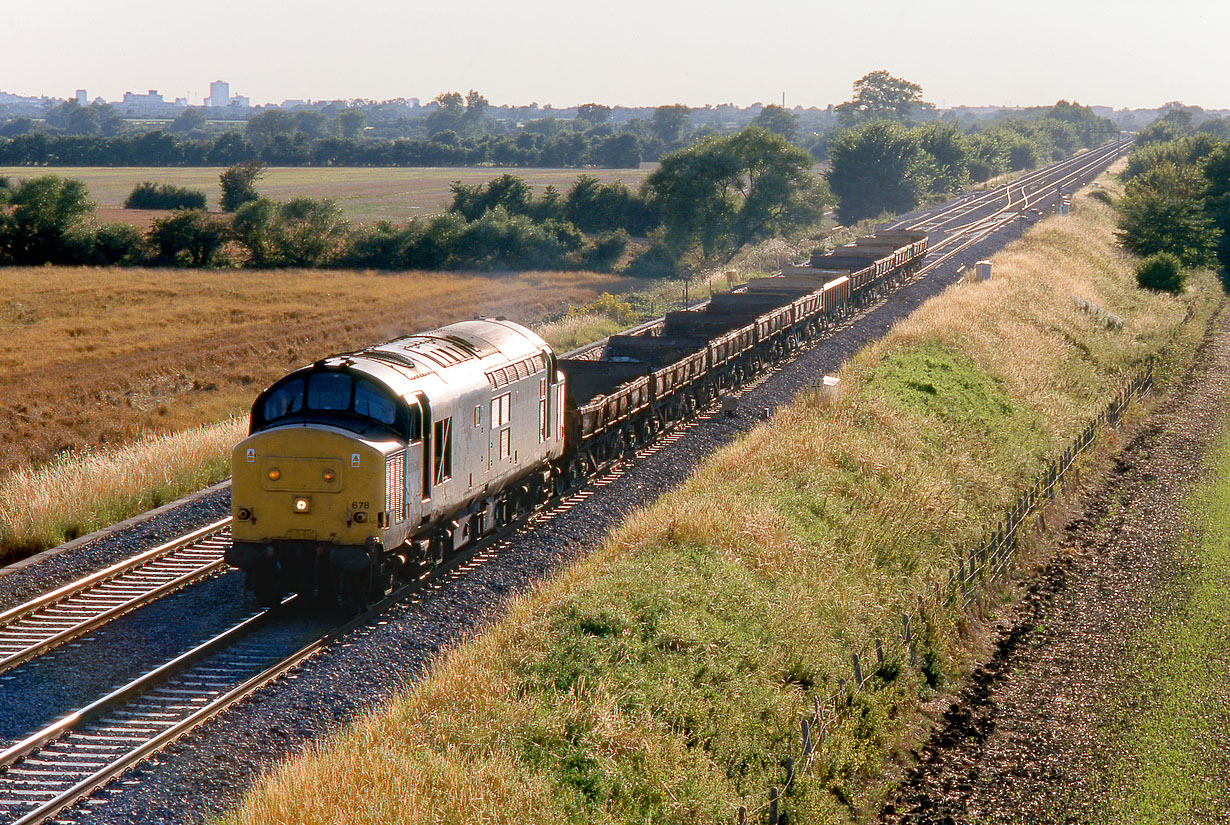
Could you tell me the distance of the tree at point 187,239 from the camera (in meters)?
68.2

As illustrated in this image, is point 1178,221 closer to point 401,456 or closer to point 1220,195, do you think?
point 1220,195

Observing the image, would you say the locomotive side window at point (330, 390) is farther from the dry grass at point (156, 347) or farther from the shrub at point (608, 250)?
the shrub at point (608, 250)

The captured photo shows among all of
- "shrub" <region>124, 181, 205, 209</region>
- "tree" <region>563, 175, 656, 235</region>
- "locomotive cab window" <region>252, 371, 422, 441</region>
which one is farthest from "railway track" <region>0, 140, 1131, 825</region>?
"shrub" <region>124, 181, 205, 209</region>

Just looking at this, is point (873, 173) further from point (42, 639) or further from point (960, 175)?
point (42, 639)

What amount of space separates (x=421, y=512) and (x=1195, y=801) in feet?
34.1

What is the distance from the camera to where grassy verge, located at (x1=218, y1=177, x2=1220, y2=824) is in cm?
995

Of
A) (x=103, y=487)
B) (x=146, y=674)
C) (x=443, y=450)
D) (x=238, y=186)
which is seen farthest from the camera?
(x=238, y=186)

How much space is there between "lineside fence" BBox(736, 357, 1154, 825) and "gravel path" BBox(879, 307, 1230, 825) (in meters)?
0.84

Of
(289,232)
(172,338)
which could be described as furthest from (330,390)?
(289,232)

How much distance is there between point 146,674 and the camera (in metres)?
12.9

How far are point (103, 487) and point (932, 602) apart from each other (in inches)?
589

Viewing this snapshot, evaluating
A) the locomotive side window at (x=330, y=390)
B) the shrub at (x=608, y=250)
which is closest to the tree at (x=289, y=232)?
the shrub at (x=608, y=250)

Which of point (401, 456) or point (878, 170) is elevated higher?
point (878, 170)

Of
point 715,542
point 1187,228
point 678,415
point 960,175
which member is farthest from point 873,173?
point 715,542
